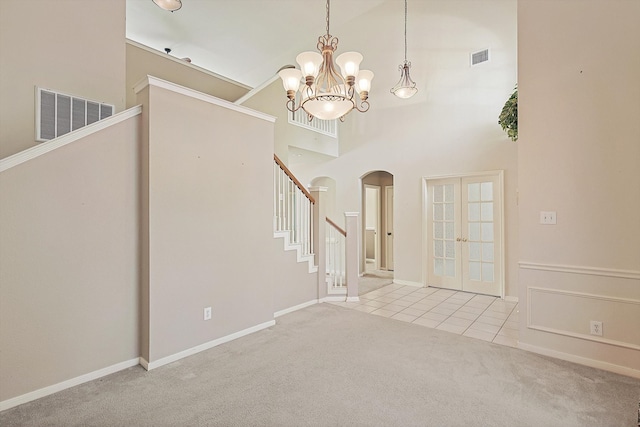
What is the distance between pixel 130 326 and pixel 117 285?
0.39m

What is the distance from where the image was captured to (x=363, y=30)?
5664 mm

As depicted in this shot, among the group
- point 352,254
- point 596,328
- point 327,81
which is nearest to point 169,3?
point 327,81

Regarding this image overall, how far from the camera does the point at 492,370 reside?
8.42 feet

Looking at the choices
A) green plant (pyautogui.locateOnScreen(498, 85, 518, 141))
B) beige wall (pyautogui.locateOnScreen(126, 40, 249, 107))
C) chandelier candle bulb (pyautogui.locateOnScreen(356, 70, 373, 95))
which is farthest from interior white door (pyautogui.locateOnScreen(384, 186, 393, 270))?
chandelier candle bulb (pyautogui.locateOnScreen(356, 70, 373, 95))

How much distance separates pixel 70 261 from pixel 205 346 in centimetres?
139

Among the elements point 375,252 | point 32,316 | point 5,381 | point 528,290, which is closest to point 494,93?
point 528,290

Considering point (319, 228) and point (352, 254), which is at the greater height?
point (319, 228)

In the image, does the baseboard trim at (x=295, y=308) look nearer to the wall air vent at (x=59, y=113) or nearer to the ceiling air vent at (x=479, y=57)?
the wall air vent at (x=59, y=113)

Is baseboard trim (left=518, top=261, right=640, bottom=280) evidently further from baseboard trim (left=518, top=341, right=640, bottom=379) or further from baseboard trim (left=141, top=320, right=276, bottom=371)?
baseboard trim (left=141, top=320, right=276, bottom=371)

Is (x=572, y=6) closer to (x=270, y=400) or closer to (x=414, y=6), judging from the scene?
(x=414, y=6)

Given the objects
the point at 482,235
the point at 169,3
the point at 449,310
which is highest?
the point at 169,3

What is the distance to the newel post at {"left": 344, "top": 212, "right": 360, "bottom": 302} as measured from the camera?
15.7ft

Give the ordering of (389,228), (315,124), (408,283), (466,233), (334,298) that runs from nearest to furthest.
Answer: (334,298) → (466,233) → (408,283) → (315,124) → (389,228)

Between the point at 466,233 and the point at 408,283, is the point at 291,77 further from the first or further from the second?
the point at 408,283
